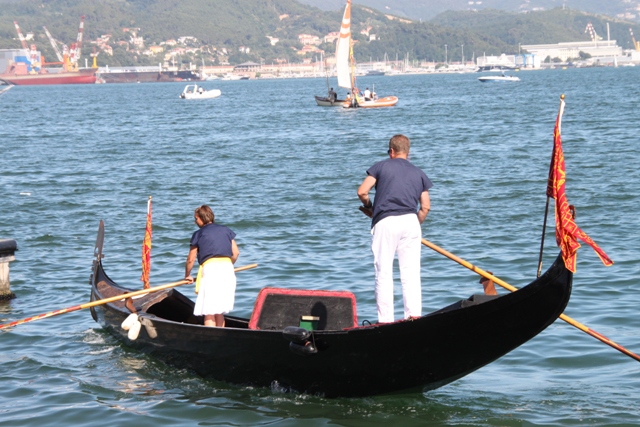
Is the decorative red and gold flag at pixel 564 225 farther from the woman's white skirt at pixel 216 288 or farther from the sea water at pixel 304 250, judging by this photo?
the woman's white skirt at pixel 216 288

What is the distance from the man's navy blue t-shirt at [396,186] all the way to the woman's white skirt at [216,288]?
1.78 meters

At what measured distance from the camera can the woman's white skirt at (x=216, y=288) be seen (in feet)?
28.2

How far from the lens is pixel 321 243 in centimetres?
1501

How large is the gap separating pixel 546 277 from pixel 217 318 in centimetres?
347

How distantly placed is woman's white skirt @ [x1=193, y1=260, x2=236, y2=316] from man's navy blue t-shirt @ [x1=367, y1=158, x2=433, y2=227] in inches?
70.1

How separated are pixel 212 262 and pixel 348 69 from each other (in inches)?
1773

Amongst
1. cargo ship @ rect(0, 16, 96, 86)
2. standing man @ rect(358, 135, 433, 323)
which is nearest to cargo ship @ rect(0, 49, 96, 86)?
cargo ship @ rect(0, 16, 96, 86)

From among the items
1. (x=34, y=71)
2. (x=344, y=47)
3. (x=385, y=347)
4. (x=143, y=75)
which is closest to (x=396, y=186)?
(x=385, y=347)

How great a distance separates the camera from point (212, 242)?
8.53 m

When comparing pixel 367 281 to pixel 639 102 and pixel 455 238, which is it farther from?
pixel 639 102

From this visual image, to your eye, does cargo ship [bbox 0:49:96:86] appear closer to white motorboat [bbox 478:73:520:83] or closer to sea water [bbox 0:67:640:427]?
white motorboat [bbox 478:73:520:83]

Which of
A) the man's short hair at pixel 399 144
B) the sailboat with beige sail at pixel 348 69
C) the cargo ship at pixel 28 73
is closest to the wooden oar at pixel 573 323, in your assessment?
the man's short hair at pixel 399 144

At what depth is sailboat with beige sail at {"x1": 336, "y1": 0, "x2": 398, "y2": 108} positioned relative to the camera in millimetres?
51500

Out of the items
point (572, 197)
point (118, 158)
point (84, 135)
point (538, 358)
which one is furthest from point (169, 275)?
point (84, 135)
